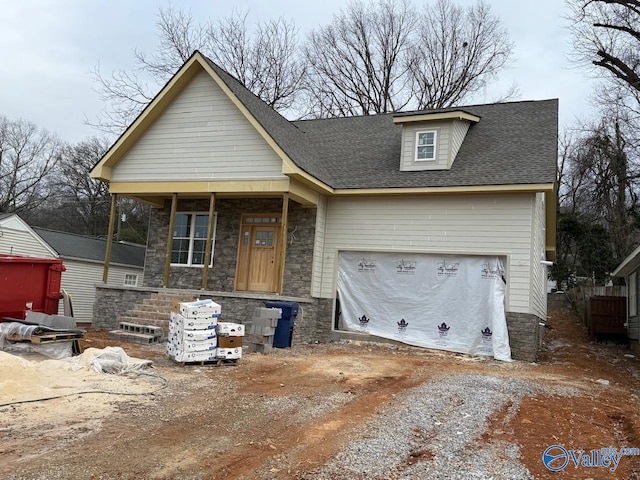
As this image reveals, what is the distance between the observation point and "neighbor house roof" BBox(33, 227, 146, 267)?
22062 mm

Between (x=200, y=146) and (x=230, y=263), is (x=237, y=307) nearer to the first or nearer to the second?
(x=230, y=263)

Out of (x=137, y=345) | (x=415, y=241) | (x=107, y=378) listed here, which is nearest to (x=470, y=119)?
(x=415, y=241)

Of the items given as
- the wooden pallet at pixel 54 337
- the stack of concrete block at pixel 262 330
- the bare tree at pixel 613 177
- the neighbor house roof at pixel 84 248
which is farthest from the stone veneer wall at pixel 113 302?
the bare tree at pixel 613 177

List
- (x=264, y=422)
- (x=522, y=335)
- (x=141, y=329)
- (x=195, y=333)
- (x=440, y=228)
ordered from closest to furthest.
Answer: (x=264, y=422) < (x=195, y=333) < (x=141, y=329) < (x=522, y=335) < (x=440, y=228)

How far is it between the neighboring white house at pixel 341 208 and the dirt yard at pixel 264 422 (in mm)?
3357

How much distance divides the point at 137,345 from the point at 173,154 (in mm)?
5511

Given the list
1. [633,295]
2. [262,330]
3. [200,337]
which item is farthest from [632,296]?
[200,337]

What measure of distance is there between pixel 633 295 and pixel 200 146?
1307cm

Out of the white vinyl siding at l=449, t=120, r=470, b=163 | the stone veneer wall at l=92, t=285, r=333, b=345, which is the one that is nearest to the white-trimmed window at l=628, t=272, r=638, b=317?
the white vinyl siding at l=449, t=120, r=470, b=163

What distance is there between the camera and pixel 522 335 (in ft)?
39.0

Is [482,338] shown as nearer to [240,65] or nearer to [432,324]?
[432,324]

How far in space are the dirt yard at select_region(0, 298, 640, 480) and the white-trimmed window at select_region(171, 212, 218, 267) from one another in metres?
5.55

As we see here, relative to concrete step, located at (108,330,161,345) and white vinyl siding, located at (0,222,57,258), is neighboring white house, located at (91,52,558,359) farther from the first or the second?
white vinyl siding, located at (0,222,57,258)

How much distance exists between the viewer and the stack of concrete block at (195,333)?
8.59 metres
